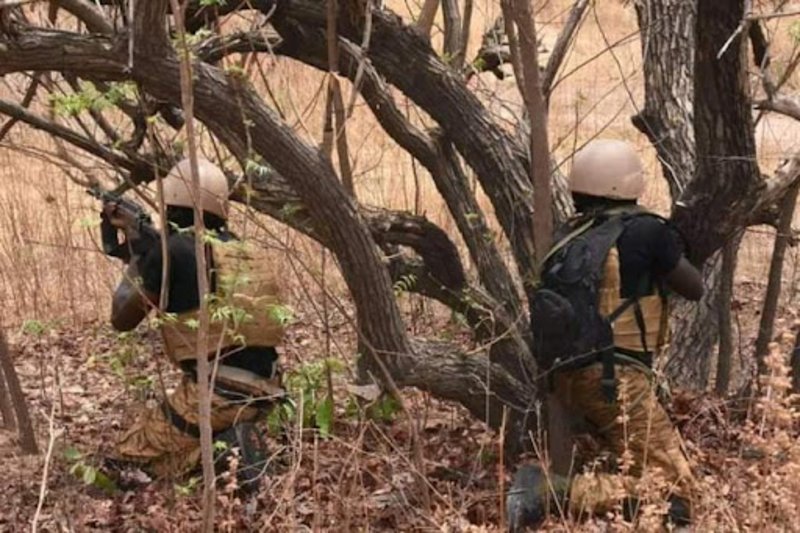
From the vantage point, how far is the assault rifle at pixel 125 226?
14.5 ft

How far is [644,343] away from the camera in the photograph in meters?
4.23

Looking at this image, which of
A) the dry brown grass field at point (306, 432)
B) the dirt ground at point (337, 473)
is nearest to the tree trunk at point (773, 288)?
the dry brown grass field at point (306, 432)

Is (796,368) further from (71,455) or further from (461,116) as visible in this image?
(71,455)

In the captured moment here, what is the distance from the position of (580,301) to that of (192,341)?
5.21 feet

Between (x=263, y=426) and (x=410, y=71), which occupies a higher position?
(x=410, y=71)

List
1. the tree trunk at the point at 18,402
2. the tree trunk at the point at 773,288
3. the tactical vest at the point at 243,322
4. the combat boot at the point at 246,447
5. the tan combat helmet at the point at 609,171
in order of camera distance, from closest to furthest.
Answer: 1. the tan combat helmet at the point at 609,171
2. the tactical vest at the point at 243,322
3. the combat boot at the point at 246,447
4. the tree trunk at the point at 18,402
5. the tree trunk at the point at 773,288

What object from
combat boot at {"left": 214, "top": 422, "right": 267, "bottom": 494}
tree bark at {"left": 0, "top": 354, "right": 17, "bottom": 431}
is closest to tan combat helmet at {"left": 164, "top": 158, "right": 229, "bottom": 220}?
combat boot at {"left": 214, "top": 422, "right": 267, "bottom": 494}

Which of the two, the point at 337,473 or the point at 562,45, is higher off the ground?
the point at 562,45

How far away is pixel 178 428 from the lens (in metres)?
4.81

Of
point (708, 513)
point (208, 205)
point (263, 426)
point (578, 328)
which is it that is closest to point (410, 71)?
point (208, 205)

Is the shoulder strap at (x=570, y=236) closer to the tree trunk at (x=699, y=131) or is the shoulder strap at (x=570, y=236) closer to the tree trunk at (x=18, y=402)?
the tree trunk at (x=699, y=131)

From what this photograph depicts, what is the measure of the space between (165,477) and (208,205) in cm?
116

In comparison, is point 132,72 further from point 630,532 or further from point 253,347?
point 630,532

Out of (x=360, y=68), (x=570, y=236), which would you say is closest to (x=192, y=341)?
(x=360, y=68)
